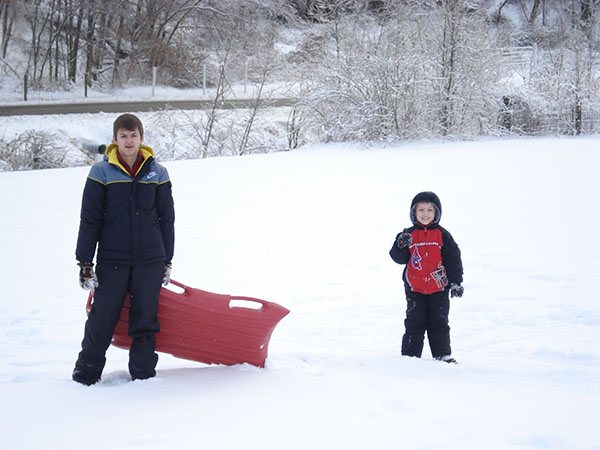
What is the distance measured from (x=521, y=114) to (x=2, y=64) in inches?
776

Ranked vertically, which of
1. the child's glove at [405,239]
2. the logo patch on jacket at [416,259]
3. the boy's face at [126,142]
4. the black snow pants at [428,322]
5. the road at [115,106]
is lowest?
the black snow pants at [428,322]

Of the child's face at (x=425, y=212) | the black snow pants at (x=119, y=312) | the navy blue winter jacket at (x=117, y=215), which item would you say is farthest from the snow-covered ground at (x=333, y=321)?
the child's face at (x=425, y=212)

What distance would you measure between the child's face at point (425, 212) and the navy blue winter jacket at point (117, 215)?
150 centimetres

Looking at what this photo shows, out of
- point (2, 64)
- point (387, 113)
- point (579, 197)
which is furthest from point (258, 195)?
point (2, 64)

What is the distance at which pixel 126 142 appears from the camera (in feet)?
10.6

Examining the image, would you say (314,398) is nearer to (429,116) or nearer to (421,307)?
(421,307)

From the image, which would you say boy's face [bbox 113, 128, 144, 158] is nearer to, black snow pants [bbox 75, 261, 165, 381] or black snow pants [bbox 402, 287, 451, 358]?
black snow pants [bbox 75, 261, 165, 381]

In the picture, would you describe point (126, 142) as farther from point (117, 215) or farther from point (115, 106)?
point (115, 106)

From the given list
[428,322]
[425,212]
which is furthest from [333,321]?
[425,212]

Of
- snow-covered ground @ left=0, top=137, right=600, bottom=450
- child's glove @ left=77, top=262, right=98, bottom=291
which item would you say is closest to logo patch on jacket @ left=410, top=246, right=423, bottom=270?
snow-covered ground @ left=0, top=137, right=600, bottom=450

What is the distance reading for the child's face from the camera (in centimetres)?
368

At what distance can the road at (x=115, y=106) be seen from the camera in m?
19.9

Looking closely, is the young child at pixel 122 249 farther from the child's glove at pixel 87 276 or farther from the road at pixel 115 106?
the road at pixel 115 106

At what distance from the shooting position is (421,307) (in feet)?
12.4
